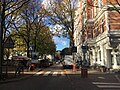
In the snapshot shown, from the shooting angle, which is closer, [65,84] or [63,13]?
[65,84]

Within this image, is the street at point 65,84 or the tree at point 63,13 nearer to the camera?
the street at point 65,84

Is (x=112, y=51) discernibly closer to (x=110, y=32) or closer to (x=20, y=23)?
(x=110, y=32)

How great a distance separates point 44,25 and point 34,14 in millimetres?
5792

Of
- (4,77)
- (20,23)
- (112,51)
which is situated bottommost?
(4,77)

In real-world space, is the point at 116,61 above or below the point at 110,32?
below

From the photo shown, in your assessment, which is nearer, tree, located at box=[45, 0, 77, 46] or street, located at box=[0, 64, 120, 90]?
street, located at box=[0, 64, 120, 90]

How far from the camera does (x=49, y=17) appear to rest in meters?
57.0

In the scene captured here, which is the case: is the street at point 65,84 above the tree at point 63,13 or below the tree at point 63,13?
below

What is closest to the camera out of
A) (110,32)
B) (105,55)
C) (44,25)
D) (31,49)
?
(110,32)

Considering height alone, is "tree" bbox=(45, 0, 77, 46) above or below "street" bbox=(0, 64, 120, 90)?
above

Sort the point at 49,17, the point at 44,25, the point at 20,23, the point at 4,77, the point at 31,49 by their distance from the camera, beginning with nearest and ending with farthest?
the point at 4,77, the point at 20,23, the point at 49,17, the point at 44,25, the point at 31,49

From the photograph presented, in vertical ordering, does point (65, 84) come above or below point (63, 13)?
below

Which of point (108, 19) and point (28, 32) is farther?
point (28, 32)

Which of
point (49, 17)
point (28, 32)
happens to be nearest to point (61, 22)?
point (49, 17)
